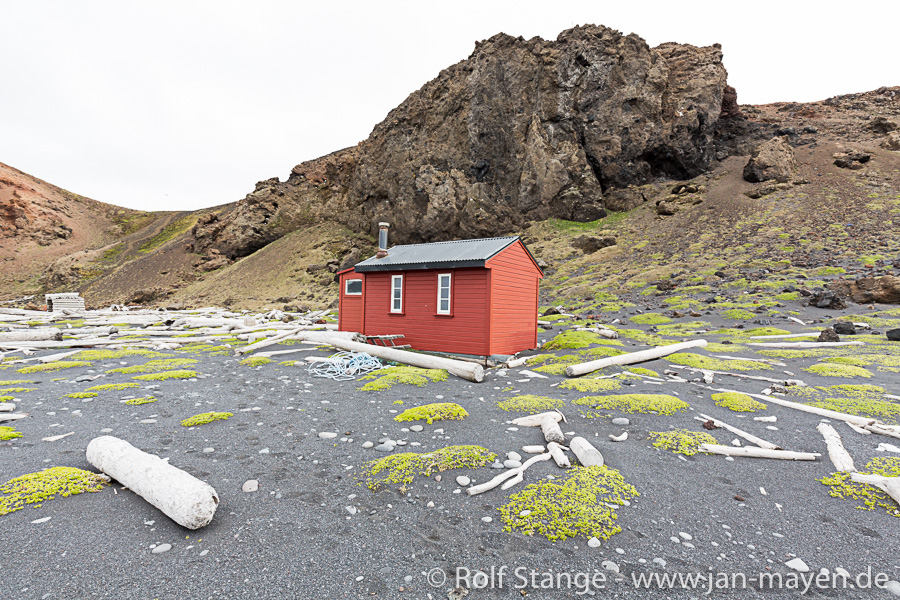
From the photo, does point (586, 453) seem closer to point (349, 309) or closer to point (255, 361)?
point (255, 361)

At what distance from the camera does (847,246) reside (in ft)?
91.0

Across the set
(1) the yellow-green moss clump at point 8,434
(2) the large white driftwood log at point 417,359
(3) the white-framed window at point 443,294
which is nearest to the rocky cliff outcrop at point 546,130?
(3) the white-framed window at point 443,294

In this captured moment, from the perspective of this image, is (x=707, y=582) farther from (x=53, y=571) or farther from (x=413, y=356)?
(x=413, y=356)

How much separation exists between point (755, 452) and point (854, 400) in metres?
4.10

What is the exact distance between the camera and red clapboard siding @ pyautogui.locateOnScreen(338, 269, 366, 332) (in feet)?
63.2

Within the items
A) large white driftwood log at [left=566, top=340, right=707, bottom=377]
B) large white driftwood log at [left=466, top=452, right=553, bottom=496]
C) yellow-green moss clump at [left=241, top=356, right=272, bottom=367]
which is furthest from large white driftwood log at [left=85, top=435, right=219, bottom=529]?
large white driftwood log at [left=566, top=340, right=707, bottom=377]

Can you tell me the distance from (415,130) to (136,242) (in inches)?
2898

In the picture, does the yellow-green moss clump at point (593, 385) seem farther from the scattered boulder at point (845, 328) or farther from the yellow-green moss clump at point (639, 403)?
the scattered boulder at point (845, 328)

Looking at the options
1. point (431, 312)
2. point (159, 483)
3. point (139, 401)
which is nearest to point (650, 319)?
point (431, 312)

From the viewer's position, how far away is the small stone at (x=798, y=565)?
3.53 meters

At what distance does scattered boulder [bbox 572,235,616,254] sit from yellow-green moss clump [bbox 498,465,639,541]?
39.1 m

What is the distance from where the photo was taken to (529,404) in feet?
27.6

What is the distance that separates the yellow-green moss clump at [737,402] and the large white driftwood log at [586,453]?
4.13 m

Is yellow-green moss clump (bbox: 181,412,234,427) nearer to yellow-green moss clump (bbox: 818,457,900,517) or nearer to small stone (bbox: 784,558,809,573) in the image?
small stone (bbox: 784,558,809,573)
